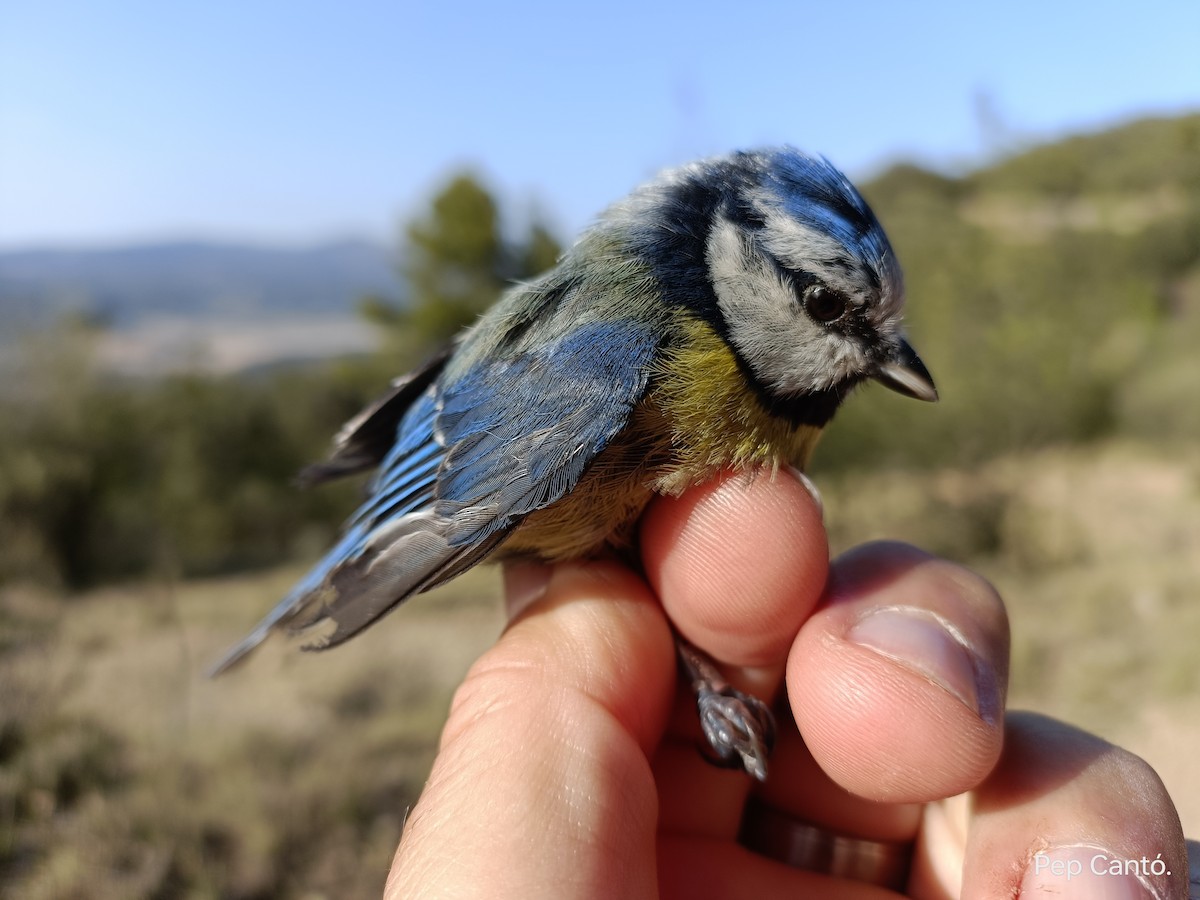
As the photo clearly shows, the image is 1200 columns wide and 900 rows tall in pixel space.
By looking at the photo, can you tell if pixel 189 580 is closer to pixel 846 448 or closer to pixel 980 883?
pixel 846 448

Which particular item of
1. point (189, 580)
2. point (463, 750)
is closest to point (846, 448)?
point (463, 750)

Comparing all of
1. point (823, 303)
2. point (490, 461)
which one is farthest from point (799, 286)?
point (490, 461)

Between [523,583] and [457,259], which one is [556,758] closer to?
[523,583]

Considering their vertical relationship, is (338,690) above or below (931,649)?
below

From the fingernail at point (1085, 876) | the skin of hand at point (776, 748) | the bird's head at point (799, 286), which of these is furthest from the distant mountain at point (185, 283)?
the fingernail at point (1085, 876)

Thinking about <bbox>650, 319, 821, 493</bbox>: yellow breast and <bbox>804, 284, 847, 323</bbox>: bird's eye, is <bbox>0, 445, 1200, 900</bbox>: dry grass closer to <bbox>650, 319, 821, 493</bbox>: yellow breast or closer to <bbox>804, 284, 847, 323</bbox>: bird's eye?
<bbox>650, 319, 821, 493</bbox>: yellow breast

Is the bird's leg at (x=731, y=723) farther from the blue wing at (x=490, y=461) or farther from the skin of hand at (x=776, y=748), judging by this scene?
the blue wing at (x=490, y=461)
